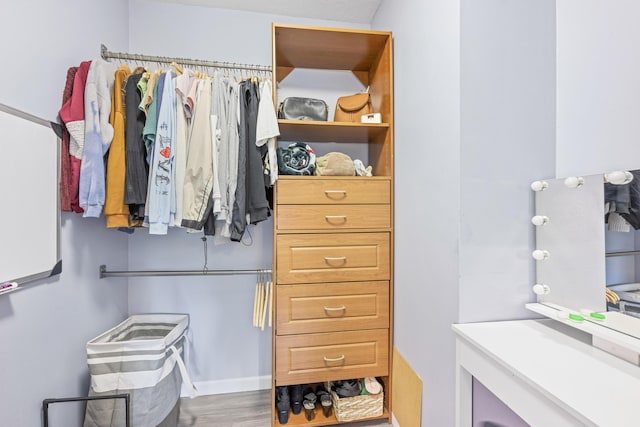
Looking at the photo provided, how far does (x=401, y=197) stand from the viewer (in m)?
1.46

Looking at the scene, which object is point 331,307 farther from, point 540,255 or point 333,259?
point 540,255

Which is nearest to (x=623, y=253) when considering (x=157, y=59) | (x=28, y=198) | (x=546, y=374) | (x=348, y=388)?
(x=546, y=374)

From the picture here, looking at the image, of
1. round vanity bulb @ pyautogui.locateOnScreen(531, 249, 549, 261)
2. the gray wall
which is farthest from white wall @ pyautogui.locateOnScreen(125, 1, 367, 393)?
round vanity bulb @ pyautogui.locateOnScreen(531, 249, 549, 261)

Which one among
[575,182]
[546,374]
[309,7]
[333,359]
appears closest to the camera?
[546,374]

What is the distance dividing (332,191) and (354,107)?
23.1 inches

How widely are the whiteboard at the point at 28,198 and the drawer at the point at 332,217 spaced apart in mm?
976

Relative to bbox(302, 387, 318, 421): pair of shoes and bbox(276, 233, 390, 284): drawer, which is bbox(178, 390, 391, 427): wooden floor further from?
bbox(276, 233, 390, 284): drawer

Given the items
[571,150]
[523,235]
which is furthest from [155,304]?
[571,150]

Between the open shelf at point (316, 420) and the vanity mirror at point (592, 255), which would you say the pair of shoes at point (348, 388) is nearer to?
the open shelf at point (316, 420)

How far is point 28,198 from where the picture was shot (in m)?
1.04

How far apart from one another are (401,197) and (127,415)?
1.61 metres

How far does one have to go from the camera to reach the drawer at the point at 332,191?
146 centimetres

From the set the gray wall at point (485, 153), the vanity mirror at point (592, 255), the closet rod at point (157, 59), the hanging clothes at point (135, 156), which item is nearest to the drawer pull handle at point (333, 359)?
the gray wall at point (485, 153)

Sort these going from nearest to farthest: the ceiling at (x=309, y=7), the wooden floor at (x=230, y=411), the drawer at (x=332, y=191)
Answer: the drawer at (x=332, y=191) < the wooden floor at (x=230, y=411) < the ceiling at (x=309, y=7)
